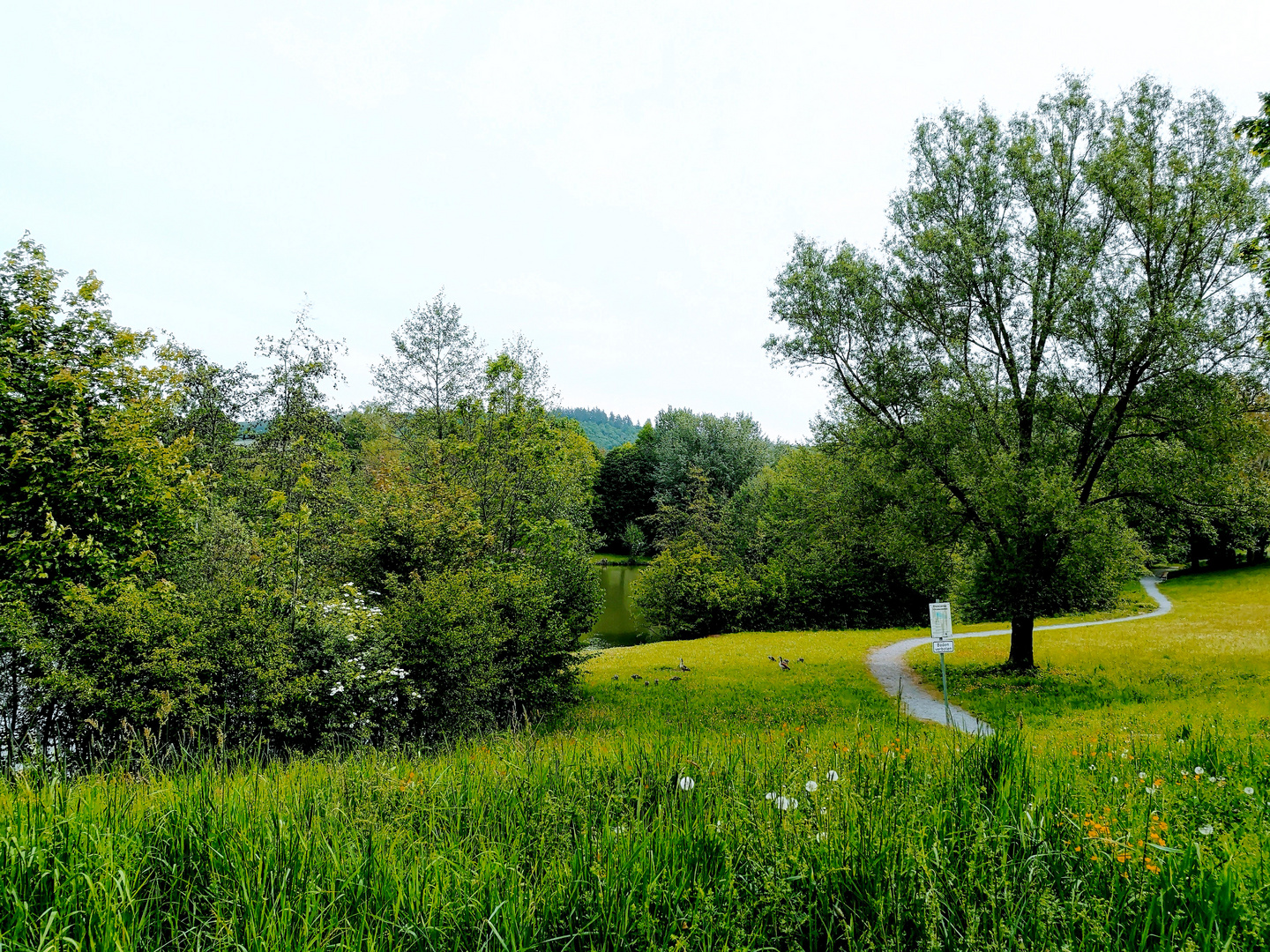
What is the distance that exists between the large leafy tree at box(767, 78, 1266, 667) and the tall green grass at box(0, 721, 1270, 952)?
1070cm

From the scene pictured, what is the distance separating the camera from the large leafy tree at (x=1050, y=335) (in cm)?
1229

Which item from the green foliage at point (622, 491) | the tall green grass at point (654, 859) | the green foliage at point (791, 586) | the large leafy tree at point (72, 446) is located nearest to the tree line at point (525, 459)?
the large leafy tree at point (72, 446)

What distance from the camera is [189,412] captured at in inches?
703

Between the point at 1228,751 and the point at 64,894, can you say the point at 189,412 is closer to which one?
the point at 64,894

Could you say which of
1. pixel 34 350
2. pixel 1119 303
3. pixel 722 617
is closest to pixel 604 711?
pixel 34 350

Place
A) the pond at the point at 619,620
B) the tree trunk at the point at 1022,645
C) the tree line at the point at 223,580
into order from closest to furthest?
the tree line at the point at 223,580, the tree trunk at the point at 1022,645, the pond at the point at 619,620

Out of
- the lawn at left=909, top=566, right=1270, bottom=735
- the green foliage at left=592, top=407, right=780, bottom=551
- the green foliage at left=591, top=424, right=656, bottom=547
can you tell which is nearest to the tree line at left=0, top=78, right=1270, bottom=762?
the lawn at left=909, top=566, right=1270, bottom=735

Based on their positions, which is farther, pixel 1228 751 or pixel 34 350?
pixel 34 350

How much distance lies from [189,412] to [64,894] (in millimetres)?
19183

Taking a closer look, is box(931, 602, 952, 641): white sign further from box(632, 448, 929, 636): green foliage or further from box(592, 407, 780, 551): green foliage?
box(592, 407, 780, 551): green foliage

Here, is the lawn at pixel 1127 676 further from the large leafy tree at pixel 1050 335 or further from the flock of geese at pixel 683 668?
the flock of geese at pixel 683 668

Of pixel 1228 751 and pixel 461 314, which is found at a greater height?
pixel 461 314

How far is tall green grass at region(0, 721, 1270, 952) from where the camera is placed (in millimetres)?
2184

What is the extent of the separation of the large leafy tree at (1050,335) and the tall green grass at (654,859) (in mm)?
10695
